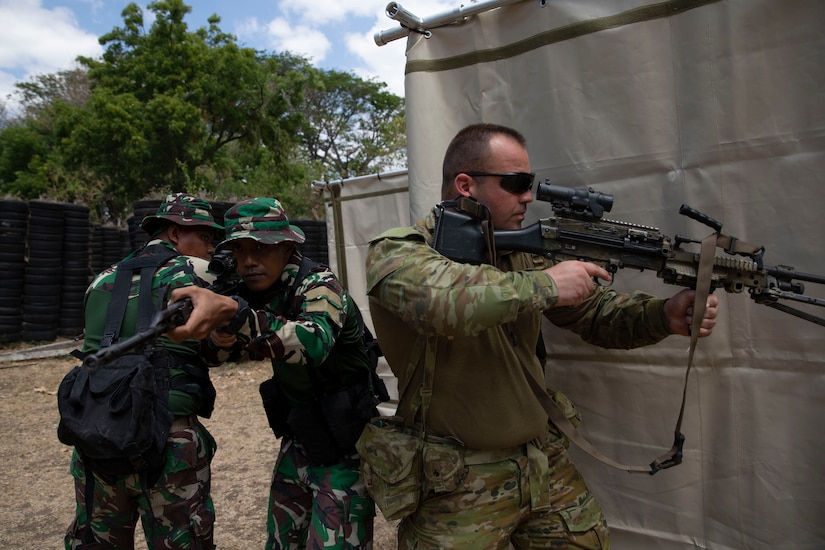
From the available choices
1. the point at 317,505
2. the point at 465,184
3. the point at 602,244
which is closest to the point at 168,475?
the point at 317,505

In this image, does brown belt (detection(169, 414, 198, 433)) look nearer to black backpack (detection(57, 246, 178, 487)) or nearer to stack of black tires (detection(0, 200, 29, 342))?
black backpack (detection(57, 246, 178, 487))

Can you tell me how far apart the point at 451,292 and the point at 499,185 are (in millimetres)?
497

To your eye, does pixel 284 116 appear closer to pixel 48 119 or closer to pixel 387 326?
pixel 48 119

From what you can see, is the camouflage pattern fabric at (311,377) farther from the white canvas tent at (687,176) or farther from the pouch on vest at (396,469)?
the white canvas tent at (687,176)

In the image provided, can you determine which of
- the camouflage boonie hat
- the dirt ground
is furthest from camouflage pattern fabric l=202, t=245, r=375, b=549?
the dirt ground

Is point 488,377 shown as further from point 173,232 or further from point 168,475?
point 173,232

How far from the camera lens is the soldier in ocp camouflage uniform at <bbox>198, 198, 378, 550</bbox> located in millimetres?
2357

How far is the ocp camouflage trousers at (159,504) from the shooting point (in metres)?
2.59

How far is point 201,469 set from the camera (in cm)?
273

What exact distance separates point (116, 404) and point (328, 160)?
111 feet

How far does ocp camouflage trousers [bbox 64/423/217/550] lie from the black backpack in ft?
0.22

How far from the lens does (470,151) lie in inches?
83.5

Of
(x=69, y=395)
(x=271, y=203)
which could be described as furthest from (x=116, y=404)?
(x=271, y=203)

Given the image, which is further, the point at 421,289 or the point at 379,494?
the point at 379,494
